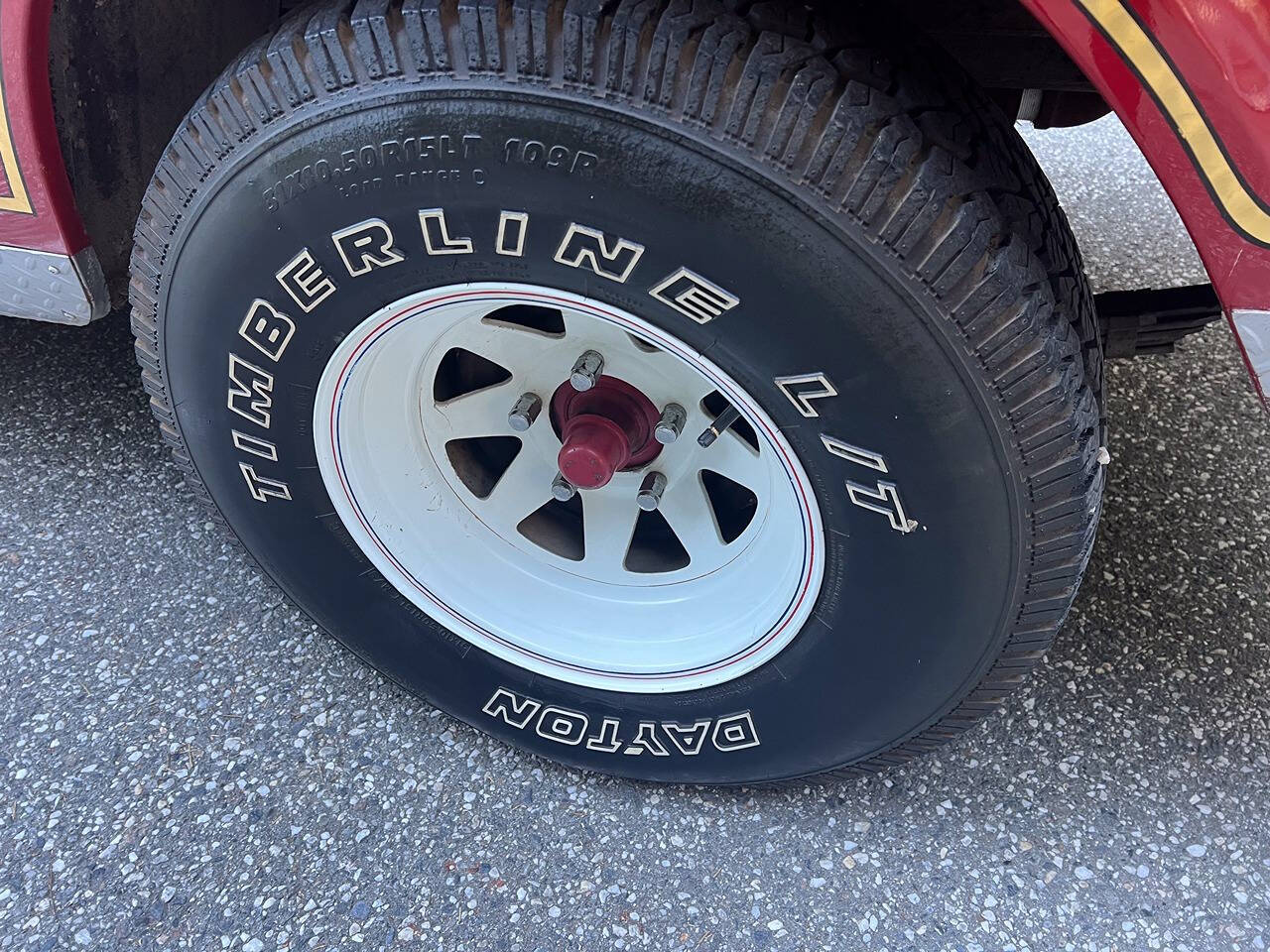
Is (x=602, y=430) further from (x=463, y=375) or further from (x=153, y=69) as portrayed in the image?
(x=153, y=69)

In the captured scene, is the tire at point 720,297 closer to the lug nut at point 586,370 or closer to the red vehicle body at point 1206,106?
the lug nut at point 586,370

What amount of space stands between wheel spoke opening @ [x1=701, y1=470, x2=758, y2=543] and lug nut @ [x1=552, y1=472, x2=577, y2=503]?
21 centimetres

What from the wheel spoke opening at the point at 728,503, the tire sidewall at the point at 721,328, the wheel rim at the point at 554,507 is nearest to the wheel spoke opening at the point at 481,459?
the wheel rim at the point at 554,507

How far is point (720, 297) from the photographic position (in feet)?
3.70

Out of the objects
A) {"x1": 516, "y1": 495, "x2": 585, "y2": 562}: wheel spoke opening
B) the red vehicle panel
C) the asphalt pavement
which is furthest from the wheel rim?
the red vehicle panel

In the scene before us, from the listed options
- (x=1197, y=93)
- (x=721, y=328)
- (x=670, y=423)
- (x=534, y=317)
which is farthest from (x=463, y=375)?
(x=1197, y=93)

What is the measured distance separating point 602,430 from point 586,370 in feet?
0.30

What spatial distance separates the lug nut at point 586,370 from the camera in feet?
4.65

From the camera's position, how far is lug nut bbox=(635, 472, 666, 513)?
1.55m

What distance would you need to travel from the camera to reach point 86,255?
1561mm

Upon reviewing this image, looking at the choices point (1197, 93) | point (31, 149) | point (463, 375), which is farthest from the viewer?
point (463, 375)

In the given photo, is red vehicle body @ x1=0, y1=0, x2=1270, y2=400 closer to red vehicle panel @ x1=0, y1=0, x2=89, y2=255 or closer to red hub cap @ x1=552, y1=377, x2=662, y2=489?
red hub cap @ x1=552, y1=377, x2=662, y2=489

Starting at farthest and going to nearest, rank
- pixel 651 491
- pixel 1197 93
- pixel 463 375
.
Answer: pixel 463 375, pixel 651 491, pixel 1197 93

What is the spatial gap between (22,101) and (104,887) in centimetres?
111
